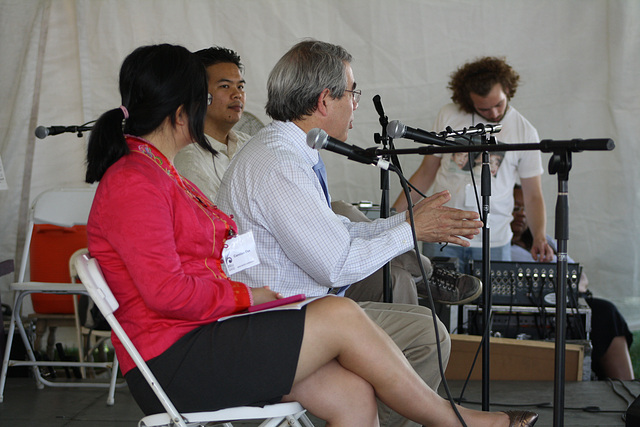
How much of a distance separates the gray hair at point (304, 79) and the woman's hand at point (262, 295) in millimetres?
636

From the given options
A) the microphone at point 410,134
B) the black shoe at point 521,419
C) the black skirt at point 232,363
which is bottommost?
the black shoe at point 521,419

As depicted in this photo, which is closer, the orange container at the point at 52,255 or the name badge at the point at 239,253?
the name badge at the point at 239,253

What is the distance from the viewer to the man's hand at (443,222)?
1.88 m

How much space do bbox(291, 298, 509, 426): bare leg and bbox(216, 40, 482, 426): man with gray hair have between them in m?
0.04

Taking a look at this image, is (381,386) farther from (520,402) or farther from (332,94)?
(520,402)

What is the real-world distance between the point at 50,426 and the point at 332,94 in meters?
1.83

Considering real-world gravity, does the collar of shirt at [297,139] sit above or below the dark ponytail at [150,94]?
below

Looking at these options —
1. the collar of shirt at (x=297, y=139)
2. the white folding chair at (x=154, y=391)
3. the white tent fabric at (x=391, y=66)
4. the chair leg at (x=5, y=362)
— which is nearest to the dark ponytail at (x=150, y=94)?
the white folding chair at (x=154, y=391)

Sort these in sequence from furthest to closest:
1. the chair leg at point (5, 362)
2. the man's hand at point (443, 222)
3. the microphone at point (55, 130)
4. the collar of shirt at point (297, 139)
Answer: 1. the chair leg at point (5, 362)
2. the microphone at point (55, 130)
3. the collar of shirt at point (297, 139)
4. the man's hand at point (443, 222)

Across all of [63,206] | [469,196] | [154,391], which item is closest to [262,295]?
[154,391]

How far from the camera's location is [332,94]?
81.4 inches

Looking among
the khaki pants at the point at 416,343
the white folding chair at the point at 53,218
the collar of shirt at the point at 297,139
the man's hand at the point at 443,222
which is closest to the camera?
the man's hand at the point at 443,222

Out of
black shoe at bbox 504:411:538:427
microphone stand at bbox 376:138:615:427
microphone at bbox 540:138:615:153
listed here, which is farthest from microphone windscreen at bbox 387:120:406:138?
black shoe at bbox 504:411:538:427

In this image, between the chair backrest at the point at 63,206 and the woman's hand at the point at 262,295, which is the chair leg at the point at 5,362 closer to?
the chair backrest at the point at 63,206
